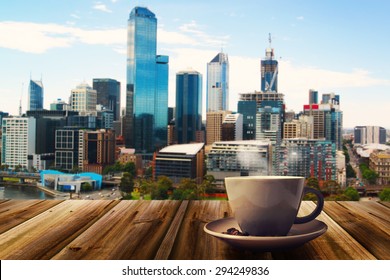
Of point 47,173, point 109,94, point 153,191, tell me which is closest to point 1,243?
point 47,173

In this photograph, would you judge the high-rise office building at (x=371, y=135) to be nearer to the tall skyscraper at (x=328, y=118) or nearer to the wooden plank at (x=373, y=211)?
the tall skyscraper at (x=328, y=118)

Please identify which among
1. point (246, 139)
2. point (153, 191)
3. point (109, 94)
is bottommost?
point (153, 191)

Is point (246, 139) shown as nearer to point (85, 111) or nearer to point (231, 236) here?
point (85, 111)

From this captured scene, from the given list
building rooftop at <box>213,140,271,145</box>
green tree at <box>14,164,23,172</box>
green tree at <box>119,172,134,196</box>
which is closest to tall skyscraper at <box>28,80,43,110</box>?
green tree at <box>14,164,23,172</box>

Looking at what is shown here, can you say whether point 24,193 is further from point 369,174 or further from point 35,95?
point 369,174

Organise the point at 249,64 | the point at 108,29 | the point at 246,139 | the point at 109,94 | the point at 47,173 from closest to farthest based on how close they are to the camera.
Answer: the point at 108,29 → the point at 47,173 → the point at 109,94 → the point at 249,64 → the point at 246,139

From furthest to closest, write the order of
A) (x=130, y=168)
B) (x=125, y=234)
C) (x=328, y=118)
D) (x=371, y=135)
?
(x=328, y=118) < (x=130, y=168) < (x=371, y=135) < (x=125, y=234)

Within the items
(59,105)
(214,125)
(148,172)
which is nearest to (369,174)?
(214,125)
